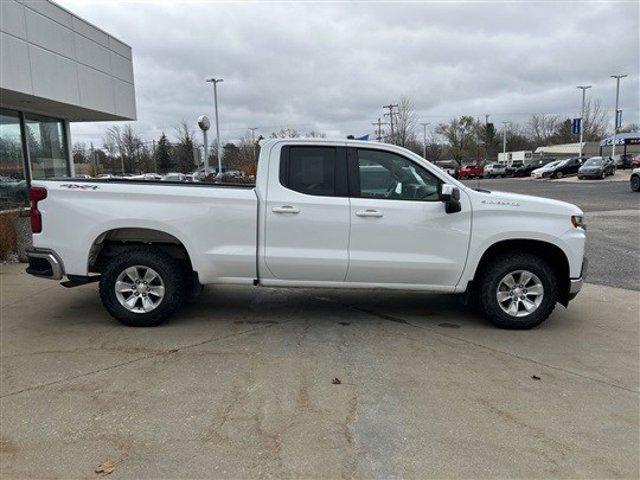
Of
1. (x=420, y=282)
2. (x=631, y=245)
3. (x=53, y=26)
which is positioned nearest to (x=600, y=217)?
(x=631, y=245)

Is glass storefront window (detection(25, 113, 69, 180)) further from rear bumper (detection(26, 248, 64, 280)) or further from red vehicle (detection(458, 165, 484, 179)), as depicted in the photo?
red vehicle (detection(458, 165, 484, 179))

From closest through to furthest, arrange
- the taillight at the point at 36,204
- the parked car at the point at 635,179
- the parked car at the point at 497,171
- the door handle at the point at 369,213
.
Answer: the door handle at the point at 369,213
the taillight at the point at 36,204
the parked car at the point at 635,179
the parked car at the point at 497,171

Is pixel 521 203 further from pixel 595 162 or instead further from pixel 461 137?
pixel 461 137

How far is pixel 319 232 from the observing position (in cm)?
→ 522

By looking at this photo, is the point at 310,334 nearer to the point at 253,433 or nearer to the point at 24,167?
the point at 253,433

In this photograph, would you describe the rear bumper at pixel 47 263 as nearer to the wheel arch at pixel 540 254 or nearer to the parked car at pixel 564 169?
the wheel arch at pixel 540 254

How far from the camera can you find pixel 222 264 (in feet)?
17.4

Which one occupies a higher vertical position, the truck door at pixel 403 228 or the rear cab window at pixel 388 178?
the rear cab window at pixel 388 178

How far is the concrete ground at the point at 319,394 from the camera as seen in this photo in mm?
3035

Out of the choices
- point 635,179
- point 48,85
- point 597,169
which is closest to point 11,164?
point 48,85

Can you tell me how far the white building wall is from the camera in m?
11.7

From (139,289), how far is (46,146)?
43.7ft

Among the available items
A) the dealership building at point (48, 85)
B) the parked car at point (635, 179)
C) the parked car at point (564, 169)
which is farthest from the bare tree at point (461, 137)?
the dealership building at point (48, 85)

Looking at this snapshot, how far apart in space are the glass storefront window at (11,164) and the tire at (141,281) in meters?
10.2
